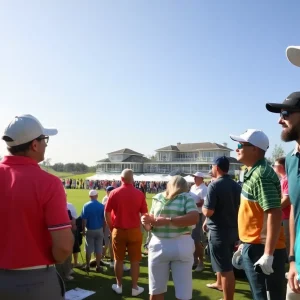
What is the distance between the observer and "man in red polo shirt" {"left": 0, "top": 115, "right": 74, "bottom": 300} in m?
2.21

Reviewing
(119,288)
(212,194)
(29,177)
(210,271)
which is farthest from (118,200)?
(29,177)

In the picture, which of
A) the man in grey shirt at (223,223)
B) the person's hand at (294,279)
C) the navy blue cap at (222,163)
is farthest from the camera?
the navy blue cap at (222,163)

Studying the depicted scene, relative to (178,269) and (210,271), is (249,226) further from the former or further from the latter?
(210,271)

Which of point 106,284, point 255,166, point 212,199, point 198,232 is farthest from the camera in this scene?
point 198,232

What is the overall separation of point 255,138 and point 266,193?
735mm

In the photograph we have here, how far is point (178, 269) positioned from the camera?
13.4 ft

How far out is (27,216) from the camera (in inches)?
87.8

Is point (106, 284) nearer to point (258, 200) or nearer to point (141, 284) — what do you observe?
point (141, 284)

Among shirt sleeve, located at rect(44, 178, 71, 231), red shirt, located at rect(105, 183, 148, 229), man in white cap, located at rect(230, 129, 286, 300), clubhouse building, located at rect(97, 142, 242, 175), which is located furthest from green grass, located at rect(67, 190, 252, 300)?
clubhouse building, located at rect(97, 142, 242, 175)

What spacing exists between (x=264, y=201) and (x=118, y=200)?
3535 mm

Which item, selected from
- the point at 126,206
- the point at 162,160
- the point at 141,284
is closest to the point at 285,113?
the point at 126,206

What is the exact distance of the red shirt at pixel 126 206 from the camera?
610 centimetres

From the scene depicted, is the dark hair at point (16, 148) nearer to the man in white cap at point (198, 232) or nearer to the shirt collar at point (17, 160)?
the shirt collar at point (17, 160)

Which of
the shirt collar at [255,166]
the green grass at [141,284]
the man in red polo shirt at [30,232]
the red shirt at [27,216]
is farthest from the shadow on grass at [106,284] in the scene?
the red shirt at [27,216]
